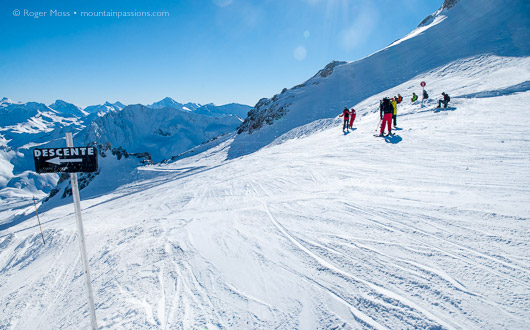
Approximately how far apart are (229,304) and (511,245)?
4.21 m

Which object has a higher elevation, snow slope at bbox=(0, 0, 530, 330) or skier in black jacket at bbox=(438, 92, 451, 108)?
skier in black jacket at bbox=(438, 92, 451, 108)

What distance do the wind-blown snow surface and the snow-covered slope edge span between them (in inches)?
825

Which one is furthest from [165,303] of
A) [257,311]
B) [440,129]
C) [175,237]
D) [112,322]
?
[440,129]

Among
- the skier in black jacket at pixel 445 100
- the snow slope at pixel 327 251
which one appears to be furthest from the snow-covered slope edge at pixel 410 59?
the snow slope at pixel 327 251

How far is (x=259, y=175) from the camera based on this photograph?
10742 mm

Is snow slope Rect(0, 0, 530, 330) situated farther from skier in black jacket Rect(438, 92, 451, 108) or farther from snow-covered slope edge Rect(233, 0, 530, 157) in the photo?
snow-covered slope edge Rect(233, 0, 530, 157)

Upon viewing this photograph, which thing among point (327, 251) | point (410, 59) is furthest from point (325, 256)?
point (410, 59)

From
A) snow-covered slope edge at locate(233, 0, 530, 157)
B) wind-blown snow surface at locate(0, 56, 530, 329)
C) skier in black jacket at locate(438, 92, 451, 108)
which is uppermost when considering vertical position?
snow-covered slope edge at locate(233, 0, 530, 157)

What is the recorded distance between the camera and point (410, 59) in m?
33.9

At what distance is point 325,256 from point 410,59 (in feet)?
129

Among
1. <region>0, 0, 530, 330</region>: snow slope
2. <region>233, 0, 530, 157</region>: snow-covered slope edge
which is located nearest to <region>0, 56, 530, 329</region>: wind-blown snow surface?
<region>0, 0, 530, 330</region>: snow slope

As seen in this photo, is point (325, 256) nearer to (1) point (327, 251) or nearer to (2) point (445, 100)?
(1) point (327, 251)

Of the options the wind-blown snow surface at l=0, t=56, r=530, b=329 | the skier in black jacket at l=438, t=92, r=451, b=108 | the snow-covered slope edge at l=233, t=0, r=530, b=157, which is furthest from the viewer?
the snow-covered slope edge at l=233, t=0, r=530, b=157

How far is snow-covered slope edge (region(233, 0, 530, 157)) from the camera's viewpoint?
2816cm
